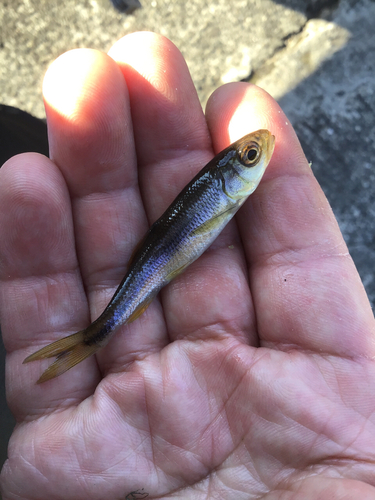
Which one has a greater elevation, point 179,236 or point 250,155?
point 250,155

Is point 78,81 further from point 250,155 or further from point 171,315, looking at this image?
point 171,315

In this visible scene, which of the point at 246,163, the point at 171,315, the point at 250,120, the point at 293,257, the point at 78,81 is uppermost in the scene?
the point at 78,81

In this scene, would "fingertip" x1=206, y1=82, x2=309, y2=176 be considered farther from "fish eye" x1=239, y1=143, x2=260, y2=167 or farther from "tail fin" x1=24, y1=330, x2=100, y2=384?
"tail fin" x1=24, y1=330, x2=100, y2=384

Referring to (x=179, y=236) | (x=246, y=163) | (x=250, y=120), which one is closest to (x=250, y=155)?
(x=246, y=163)

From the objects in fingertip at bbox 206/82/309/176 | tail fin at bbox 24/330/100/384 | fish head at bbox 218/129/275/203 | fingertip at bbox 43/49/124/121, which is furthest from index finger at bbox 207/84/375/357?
tail fin at bbox 24/330/100/384

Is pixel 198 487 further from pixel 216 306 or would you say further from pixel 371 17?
pixel 371 17

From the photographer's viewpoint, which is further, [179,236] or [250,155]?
[179,236]

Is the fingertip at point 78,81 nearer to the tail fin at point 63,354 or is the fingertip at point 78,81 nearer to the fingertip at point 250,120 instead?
the fingertip at point 250,120

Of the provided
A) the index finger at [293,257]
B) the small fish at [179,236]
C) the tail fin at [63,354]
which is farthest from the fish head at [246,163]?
the tail fin at [63,354]
